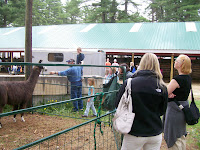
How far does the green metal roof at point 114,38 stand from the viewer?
577 inches

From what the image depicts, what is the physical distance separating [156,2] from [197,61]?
16656 millimetres

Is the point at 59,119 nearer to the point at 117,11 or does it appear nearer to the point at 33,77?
the point at 33,77

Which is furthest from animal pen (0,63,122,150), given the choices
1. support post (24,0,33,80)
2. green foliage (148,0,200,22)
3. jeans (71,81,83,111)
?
green foliage (148,0,200,22)

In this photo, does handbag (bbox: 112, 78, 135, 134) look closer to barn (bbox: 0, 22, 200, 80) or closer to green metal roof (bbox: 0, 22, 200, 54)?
barn (bbox: 0, 22, 200, 80)

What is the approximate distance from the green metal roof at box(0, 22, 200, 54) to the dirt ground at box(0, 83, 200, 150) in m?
10.4

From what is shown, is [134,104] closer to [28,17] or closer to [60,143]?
[60,143]

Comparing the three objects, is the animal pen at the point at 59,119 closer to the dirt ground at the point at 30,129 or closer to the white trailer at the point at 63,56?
the dirt ground at the point at 30,129

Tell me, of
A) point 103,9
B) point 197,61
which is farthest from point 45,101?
point 103,9

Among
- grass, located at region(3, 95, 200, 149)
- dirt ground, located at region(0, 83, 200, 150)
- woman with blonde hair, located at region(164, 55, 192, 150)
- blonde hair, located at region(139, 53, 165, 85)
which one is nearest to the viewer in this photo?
blonde hair, located at region(139, 53, 165, 85)

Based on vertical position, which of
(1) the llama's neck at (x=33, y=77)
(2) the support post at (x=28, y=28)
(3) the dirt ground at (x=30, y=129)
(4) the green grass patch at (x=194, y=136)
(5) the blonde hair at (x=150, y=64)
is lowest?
(4) the green grass patch at (x=194, y=136)

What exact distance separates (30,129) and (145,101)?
3306mm

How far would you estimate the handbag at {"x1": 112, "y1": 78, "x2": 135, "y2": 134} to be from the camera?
2078mm

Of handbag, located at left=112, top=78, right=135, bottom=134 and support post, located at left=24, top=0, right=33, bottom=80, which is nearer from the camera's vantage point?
handbag, located at left=112, top=78, right=135, bottom=134

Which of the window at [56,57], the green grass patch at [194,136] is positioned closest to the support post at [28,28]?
the green grass patch at [194,136]
